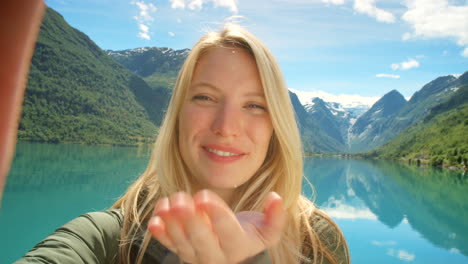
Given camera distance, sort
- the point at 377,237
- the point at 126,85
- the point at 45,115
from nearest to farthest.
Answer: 1. the point at 377,237
2. the point at 45,115
3. the point at 126,85

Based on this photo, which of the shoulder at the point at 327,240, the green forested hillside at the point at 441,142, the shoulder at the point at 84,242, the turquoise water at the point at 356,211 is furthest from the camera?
the green forested hillside at the point at 441,142

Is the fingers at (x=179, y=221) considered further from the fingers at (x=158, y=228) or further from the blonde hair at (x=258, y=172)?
the blonde hair at (x=258, y=172)

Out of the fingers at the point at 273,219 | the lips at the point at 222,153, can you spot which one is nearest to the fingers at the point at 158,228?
the fingers at the point at 273,219

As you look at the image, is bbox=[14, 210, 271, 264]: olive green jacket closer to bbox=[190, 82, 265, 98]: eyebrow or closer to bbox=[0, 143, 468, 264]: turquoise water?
bbox=[190, 82, 265, 98]: eyebrow

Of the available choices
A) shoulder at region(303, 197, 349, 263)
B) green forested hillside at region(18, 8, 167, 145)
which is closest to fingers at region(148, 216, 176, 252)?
shoulder at region(303, 197, 349, 263)

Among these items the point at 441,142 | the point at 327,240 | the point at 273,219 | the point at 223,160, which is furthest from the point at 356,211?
the point at 441,142

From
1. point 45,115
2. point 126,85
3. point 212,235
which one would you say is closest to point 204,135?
point 212,235

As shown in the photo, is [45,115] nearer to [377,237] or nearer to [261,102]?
[377,237]
